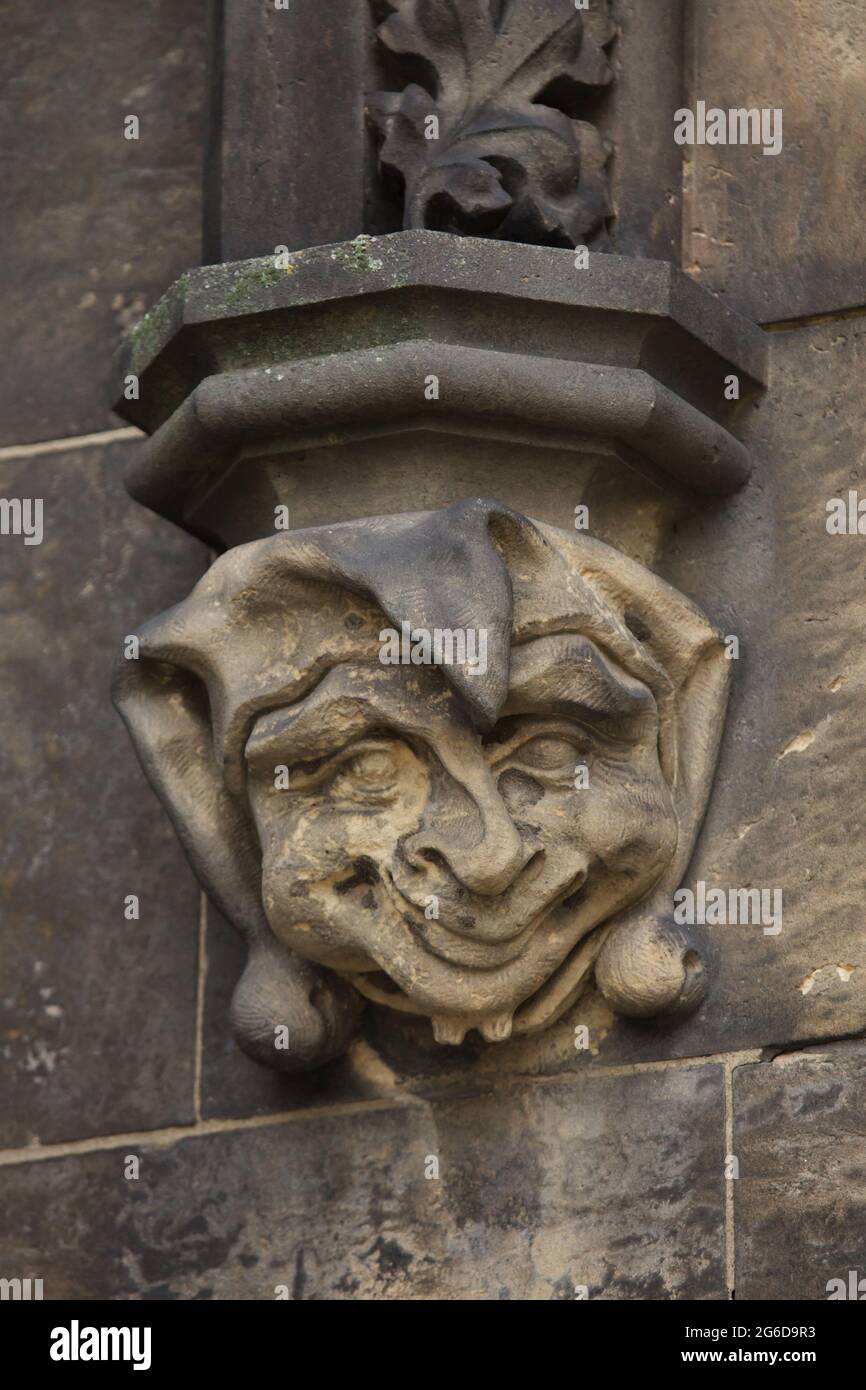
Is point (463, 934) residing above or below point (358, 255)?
below

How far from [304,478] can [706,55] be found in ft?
2.07

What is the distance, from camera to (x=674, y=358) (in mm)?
2990

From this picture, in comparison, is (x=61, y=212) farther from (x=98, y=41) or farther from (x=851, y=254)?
(x=851, y=254)

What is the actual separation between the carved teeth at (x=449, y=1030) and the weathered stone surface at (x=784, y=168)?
78 cm

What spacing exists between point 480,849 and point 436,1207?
39 centimetres

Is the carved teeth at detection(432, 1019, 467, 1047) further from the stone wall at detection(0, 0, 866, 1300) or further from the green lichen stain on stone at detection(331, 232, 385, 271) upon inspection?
the green lichen stain on stone at detection(331, 232, 385, 271)

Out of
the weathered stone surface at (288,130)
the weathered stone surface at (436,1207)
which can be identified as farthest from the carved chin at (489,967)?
the weathered stone surface at (288,130)

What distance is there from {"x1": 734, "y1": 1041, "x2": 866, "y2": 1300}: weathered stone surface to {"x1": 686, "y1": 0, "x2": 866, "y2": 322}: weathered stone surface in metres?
0.78

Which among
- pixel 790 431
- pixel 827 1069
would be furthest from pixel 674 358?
pixel 827 1069

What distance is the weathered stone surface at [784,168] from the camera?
3.08 meters

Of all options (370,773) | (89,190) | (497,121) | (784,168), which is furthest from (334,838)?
(89,190)

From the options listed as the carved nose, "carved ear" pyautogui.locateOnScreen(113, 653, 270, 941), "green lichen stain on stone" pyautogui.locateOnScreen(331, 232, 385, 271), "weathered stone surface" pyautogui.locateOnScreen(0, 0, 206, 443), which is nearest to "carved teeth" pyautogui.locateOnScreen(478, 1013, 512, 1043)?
the carved nose

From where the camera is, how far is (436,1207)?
115 inches

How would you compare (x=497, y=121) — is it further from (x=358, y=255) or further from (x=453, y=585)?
(x=453, y=585)
